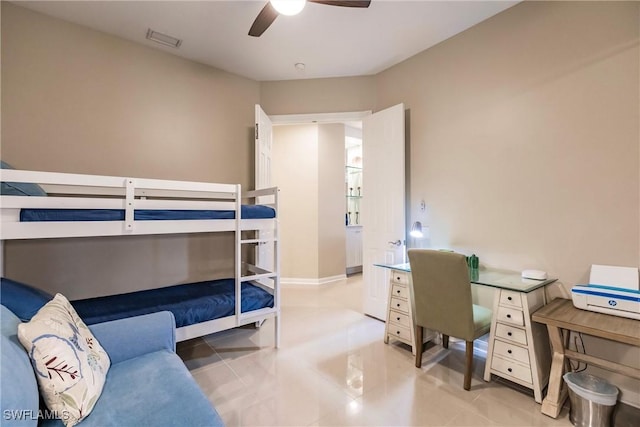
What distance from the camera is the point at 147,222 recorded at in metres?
1.86

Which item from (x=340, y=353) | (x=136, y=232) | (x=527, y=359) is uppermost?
(x=136, y=232)

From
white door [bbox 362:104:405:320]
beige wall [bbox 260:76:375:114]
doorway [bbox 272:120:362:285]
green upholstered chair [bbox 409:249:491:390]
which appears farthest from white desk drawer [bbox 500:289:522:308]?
doorway [bbox 272:120:362:285]

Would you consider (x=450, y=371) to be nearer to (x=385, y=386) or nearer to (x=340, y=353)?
(x=385, y=386)

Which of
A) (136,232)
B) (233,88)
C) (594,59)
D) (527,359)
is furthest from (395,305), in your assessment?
(233,88)

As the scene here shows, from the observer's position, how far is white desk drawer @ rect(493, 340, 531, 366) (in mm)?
1884

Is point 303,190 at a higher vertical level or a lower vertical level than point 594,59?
lower

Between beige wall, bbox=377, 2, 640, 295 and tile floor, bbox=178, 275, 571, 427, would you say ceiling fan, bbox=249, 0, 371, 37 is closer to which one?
beige wall, bbox=377, 2, 640, 295

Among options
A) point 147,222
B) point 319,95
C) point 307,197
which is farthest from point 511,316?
point 307,197

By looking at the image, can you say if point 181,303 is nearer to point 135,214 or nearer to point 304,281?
point 135,214

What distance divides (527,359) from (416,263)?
0.91 m

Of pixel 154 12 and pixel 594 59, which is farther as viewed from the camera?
pixel 154 12

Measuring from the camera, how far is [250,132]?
11.6 feet

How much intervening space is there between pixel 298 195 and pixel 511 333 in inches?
139

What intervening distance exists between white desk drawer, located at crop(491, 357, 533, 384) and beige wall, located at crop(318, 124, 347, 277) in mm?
3044
